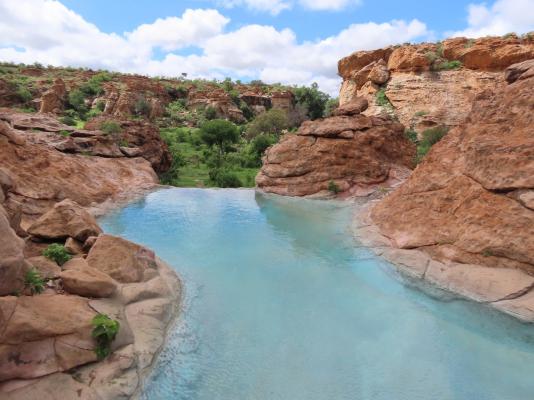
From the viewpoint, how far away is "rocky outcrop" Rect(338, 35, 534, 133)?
89.0ft

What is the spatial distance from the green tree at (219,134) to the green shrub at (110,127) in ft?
31.0

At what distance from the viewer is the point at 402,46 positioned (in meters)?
30.1

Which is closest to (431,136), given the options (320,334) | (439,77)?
(439,77)

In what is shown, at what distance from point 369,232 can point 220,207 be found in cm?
657

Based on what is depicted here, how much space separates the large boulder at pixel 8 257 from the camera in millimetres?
4758

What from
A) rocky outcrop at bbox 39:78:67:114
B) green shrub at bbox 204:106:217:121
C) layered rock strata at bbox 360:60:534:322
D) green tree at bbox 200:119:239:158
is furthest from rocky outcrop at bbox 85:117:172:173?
green shrub at bbox 204:106:217:121

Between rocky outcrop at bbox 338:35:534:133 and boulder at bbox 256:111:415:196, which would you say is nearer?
boulder at bbox 256:111:415:196

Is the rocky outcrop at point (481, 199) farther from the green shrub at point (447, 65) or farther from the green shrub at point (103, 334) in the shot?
the green shrub at point (447, 65)

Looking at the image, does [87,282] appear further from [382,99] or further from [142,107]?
[142,107]

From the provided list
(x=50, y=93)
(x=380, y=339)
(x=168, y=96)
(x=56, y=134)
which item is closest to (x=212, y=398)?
(x=380, y=339)

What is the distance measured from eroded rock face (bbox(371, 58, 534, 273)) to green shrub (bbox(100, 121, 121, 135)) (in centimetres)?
1654

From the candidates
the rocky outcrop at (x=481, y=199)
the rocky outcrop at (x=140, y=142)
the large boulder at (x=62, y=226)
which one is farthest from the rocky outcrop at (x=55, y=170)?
the rocky outcrop at (x=481, y=199)

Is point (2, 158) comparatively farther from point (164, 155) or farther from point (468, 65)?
point (468, 65)

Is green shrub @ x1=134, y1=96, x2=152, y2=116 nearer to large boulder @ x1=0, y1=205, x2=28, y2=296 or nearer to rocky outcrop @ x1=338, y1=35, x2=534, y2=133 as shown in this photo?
rocky outcrop @ x1=338, y1=35, x2=534, y2=133
